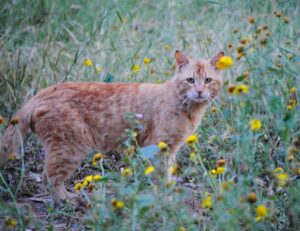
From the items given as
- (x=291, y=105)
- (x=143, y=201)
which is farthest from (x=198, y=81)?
(x=143, y=201)

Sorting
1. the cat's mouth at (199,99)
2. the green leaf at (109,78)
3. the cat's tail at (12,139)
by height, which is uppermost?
the cat's mouth at (199,99)

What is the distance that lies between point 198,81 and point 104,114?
92cm

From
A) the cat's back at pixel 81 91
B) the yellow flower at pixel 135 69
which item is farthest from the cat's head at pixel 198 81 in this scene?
the yellow flower at pixel 135 69

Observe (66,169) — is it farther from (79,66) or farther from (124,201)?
(79,66)

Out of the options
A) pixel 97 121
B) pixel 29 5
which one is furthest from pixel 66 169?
pixel 29 5

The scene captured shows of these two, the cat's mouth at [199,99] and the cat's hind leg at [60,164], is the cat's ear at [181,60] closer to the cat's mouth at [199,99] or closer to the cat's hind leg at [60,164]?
the cat's mouth at [199,99]

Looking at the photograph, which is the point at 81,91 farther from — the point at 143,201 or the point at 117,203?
the point at 143,201

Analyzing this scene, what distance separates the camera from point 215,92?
16.8 ft

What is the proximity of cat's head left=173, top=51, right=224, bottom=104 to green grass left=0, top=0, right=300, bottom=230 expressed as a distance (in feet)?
0.81

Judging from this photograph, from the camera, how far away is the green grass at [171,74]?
10.4ft

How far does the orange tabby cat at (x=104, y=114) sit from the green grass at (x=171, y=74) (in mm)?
274

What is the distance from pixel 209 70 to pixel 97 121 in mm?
1154

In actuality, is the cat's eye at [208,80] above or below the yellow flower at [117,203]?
above

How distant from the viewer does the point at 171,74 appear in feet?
21.6
